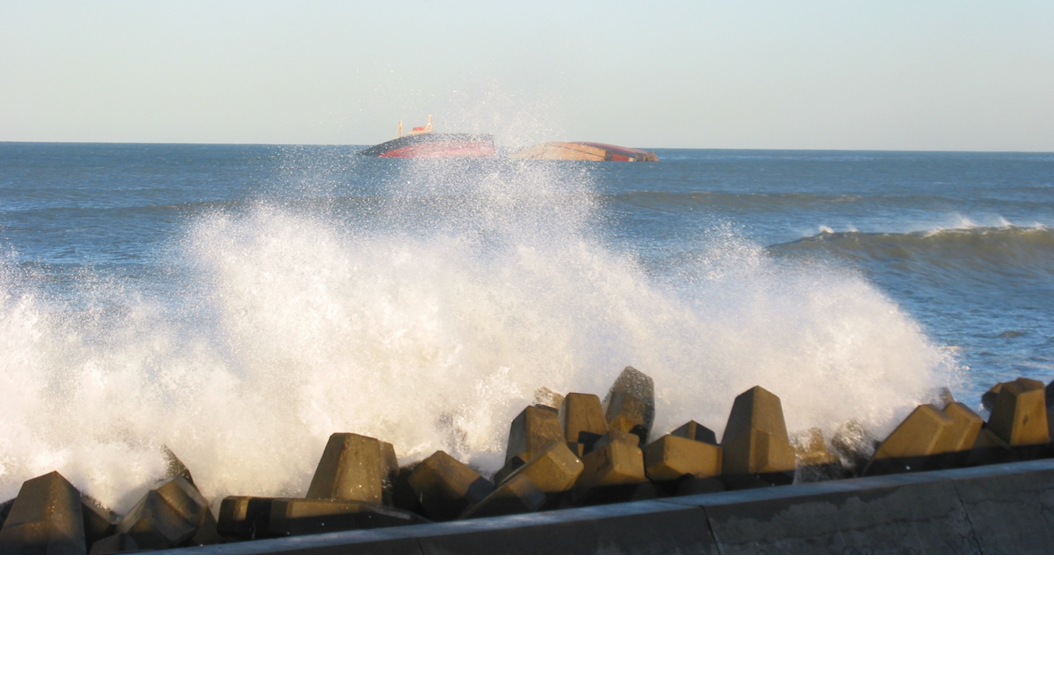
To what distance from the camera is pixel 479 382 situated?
5.64 m

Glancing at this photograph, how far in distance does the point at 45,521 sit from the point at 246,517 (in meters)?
0.76

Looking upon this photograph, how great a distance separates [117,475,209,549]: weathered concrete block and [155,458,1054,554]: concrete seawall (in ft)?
3.28

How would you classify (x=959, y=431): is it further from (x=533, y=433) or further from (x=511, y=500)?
(x=511, y=500)

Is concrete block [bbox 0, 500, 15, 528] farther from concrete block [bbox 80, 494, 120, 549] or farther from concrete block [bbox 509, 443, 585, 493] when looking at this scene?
concrete block [bbox 509, 443, 585, 493]

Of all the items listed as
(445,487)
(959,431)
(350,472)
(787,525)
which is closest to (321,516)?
(350,472)

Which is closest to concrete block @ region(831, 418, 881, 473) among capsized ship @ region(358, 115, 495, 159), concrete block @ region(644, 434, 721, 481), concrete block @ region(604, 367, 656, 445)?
concrete block @ region(604, 367, 656, 445)

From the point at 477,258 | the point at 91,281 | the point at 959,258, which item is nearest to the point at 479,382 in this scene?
the point at 477,258

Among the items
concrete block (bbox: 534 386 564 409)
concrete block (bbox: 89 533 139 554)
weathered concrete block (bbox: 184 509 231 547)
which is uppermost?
concrete block (bbox: 534 386 564 409)

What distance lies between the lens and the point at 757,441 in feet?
13.2

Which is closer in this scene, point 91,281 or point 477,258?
point 477,258

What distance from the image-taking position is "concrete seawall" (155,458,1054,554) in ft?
8.26

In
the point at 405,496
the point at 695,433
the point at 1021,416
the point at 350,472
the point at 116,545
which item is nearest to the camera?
the point at 116,545

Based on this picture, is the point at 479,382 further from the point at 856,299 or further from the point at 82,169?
the point at 82,169

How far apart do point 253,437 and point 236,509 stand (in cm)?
129
